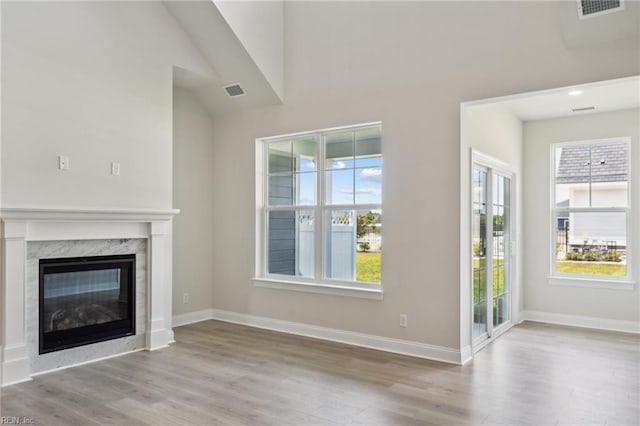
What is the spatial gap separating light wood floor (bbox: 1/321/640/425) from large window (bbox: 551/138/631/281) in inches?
50.4

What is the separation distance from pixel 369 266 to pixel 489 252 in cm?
138

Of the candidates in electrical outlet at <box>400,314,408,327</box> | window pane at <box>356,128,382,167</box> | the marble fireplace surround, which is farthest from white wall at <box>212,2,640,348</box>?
the marble fireplace surround

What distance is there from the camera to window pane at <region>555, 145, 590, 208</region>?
5.96 m

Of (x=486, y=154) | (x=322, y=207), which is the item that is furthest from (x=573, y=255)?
(x=322, y=207)

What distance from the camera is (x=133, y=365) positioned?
411cm

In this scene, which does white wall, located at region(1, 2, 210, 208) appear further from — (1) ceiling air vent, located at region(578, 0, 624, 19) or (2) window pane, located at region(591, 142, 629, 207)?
(2) window pane, located at region(591, 142, 629, 207)

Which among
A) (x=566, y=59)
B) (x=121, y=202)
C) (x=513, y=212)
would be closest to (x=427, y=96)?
(x=566, y=59)

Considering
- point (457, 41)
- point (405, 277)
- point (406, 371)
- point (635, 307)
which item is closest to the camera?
point (406, 371)

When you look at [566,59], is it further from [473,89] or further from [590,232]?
[590,232]

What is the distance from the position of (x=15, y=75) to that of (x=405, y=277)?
3.84 m

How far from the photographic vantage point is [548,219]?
612 cm

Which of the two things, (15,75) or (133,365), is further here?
(133,365)

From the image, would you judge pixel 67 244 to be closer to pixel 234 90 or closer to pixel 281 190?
pixel 281 190

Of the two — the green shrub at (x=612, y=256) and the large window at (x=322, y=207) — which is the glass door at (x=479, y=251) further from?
the green shrub at (x=612, y=256)
